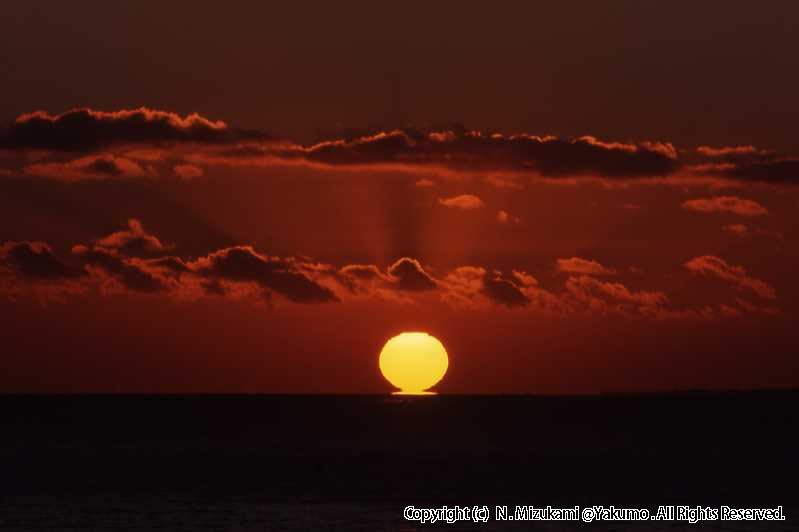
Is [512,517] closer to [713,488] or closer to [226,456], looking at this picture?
[713,488]

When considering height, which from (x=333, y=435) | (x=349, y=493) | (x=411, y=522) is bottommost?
(x=411, y=522)

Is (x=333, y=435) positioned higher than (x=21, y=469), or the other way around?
(x=333, y=435)

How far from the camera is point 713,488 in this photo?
2287 inches

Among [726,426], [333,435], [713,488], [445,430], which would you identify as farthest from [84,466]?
[726,426]

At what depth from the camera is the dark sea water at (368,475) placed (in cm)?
4603

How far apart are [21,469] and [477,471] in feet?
65.8

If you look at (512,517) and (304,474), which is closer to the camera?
(512,517)

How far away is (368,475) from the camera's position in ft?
213

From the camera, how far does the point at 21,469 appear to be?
225 ft

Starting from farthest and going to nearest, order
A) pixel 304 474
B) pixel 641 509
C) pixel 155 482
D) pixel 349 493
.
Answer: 1. pixel 304 474
2. pixel 155 482
3. pixel 349 493
4. pixel 641 509

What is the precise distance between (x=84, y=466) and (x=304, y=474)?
11390 millimetres

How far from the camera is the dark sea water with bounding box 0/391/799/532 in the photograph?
4603 cm

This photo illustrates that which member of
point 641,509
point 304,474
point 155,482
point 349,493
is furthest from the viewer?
point 304,474

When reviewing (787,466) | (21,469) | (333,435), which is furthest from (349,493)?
(333,435)
